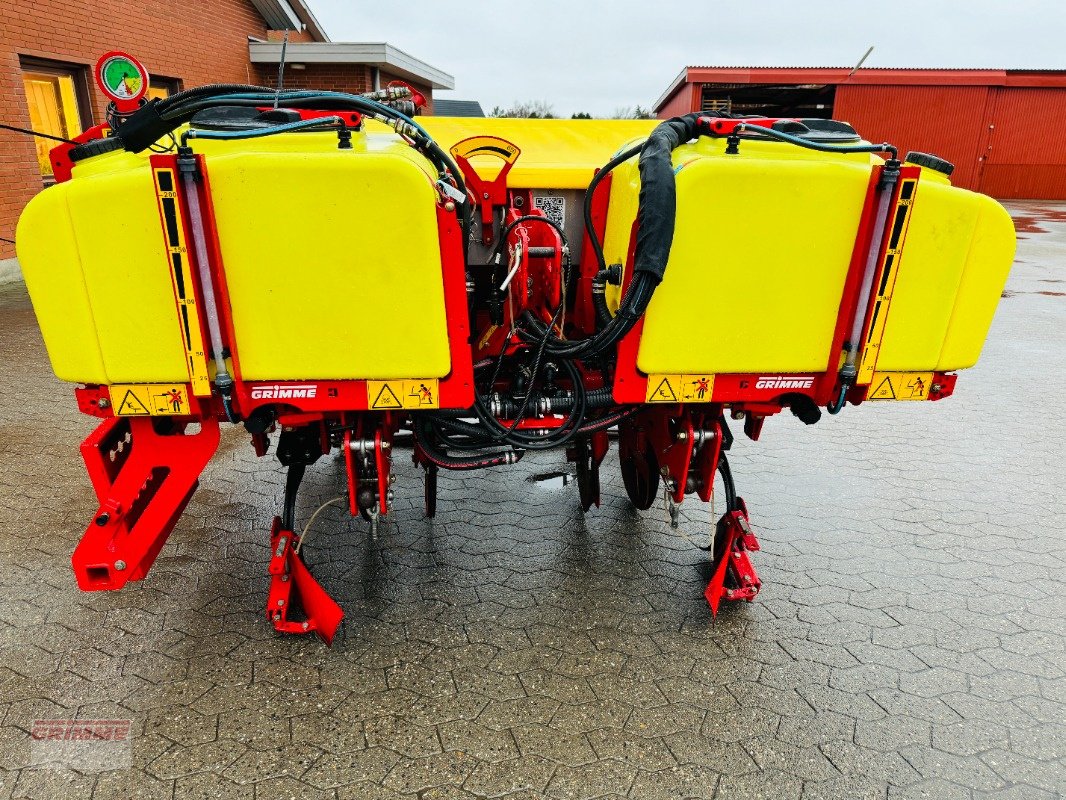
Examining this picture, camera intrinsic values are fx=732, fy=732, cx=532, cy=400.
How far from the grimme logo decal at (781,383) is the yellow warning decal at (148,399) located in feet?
6.84

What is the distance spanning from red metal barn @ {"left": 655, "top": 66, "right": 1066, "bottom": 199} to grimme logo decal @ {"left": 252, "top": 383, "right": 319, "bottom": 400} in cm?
2196

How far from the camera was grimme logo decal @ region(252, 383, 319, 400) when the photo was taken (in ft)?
8.34

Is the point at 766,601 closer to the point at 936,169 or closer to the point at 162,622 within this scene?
the point at 936,169

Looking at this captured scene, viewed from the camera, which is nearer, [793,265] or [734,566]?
[793,265]

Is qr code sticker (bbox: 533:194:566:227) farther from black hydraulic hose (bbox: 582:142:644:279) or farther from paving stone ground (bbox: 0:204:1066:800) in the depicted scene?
paving stone ground (bbox: 0:204:1066:800)

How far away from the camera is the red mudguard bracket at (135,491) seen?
267 cm

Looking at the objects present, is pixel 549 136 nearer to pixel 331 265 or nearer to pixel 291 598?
pixel 331 265

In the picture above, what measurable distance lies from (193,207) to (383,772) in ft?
6.28

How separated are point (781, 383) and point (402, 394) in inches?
56.0

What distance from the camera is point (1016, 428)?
5.68m

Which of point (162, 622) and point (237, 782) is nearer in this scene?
point (237, 782)

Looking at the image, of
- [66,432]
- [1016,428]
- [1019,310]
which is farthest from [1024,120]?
[66,432]

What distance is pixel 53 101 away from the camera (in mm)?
10250

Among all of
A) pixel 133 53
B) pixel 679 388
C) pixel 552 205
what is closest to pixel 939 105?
pixel 133 53
